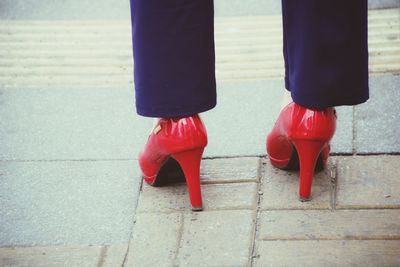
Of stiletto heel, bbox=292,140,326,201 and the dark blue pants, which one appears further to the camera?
stiletto heel, bbox=292,140,326,201

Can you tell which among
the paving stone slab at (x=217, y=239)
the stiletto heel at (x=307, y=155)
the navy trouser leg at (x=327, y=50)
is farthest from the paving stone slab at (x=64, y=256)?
the navy trouser leg at (x=327, y=50)

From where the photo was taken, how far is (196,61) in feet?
5.34

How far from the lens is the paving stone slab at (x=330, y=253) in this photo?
5.23 ft

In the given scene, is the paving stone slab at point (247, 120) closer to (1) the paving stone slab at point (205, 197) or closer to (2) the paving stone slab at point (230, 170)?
(2) the paving stone slab at point (230, 170)

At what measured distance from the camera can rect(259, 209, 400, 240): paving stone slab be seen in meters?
1.68

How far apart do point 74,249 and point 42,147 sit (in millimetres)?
537

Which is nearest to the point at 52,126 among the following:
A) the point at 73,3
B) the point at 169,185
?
the point at 169,185

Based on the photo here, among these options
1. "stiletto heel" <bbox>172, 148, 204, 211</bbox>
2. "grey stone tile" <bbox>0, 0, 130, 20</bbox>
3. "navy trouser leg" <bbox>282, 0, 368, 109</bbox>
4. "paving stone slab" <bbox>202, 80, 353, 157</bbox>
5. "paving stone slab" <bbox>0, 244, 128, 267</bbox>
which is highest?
"navy trouser leg" <bbox>282, 0, 368, 109</bbox>

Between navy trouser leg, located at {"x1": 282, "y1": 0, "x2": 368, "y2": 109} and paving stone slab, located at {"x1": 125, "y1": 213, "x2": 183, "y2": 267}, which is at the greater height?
navy trouser leg, located at {"x1": 282, "y1": 0, "x2": 368, "y2": 109}

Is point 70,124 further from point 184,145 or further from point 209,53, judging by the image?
point 209,53

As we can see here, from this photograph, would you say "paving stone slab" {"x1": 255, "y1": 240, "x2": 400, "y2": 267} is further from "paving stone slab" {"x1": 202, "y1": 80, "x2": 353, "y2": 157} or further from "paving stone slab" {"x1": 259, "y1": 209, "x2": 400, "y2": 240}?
"paving stone slab" {"x1": 202, "y1": 80, "x2": 353, "y2": 157}

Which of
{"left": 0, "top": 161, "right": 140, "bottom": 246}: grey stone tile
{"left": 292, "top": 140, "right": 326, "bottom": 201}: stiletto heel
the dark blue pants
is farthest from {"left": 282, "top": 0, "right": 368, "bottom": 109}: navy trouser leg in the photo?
{"left": 0, "top": 161, "right": 140, "bottom": 246}: grey stone tile

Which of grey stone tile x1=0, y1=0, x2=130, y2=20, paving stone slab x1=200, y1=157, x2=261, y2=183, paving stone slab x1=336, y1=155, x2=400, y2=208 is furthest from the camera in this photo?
grey stone tile x1=0, y1=0, x2=130, y2=20

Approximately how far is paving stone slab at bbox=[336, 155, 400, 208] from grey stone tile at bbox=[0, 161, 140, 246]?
1.84 ft
